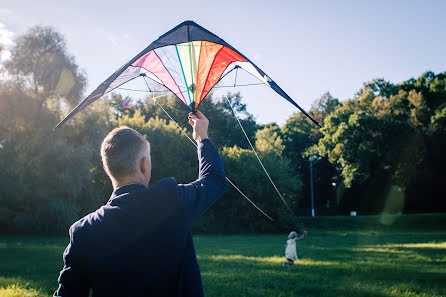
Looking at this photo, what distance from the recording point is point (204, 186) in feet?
5.94

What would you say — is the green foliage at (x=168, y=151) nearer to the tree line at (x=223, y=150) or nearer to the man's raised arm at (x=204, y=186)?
the tree line at (x=223, y=150)

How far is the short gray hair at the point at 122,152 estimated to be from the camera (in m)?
1.70

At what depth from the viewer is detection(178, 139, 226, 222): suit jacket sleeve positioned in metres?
1.71

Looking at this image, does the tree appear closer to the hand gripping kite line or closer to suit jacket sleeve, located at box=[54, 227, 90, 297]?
the hand gripping kite line

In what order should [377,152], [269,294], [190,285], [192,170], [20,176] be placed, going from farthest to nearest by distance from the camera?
[377,152] → [192,170] → [20,176] → [269,294] → [190,285]

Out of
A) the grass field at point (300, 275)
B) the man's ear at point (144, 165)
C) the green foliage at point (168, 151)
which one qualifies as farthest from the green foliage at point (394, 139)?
the man's ear at point (144, 165)

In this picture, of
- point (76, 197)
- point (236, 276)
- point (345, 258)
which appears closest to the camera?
Result: point (236, 276)

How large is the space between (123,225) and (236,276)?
694cm

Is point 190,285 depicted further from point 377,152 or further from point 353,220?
point 377,152

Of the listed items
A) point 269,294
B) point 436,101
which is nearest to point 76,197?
point 269,294

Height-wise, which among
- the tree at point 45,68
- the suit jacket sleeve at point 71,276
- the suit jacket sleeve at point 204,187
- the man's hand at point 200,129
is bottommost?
the suit jacket sleeve at point 71,276

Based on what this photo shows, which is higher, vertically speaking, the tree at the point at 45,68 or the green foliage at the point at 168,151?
the tree at the point at 45,68

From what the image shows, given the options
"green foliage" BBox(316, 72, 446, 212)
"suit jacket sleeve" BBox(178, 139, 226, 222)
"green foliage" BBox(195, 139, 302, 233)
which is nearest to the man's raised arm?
"suit jacket sleeve" BBox(178, 139, 226, 222)

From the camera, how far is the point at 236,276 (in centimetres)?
800
